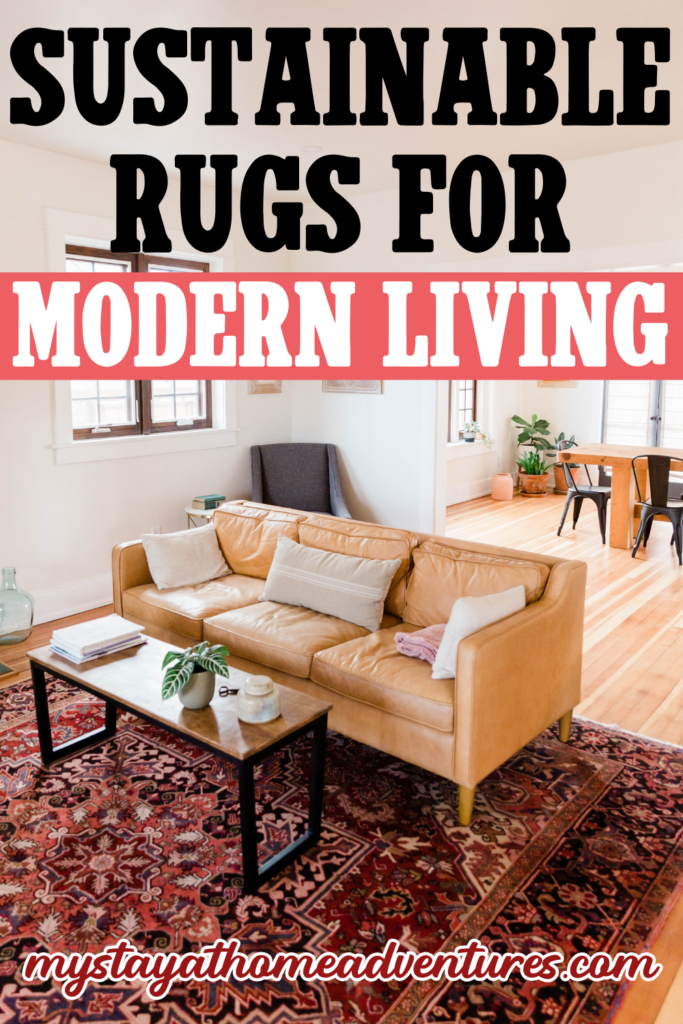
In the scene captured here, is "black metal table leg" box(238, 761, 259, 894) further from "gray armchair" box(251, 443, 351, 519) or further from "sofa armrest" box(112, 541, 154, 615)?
"gray armchair" box(251, 443, 351, 519)

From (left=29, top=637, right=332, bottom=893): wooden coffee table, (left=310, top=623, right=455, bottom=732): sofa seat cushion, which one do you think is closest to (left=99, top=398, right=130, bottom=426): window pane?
(left=29, top=637, right=332, bottom=893): wooden coffee table

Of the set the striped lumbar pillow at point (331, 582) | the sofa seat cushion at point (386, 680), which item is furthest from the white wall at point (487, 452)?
the sofa seat cushion at point (386, 680)

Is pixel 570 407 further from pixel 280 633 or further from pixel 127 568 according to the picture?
pixel 280 633

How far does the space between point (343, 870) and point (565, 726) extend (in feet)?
4.16

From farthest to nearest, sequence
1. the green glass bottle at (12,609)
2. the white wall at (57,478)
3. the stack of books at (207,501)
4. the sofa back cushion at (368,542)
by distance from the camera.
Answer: the stack of books at (207,501), the white wall at (57,478), the green glass bottle at (12,609), the sofa back cushion at (368,542)

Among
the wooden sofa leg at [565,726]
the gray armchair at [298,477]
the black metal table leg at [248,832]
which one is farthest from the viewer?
the gray armchair at [298,477]

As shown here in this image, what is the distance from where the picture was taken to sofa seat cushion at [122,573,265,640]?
→ 3.61m

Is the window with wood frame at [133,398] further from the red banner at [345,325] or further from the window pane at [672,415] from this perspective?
the window pane at [672,415]

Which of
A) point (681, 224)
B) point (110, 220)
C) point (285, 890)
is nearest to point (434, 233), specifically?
point (681, 224)

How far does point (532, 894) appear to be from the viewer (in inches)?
90.6

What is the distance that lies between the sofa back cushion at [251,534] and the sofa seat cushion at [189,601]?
12 centimetres

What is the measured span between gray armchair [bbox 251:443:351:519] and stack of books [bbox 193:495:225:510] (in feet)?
1.36

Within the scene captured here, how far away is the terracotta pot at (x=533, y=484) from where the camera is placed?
947cm

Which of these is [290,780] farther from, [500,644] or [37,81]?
[37,81]
